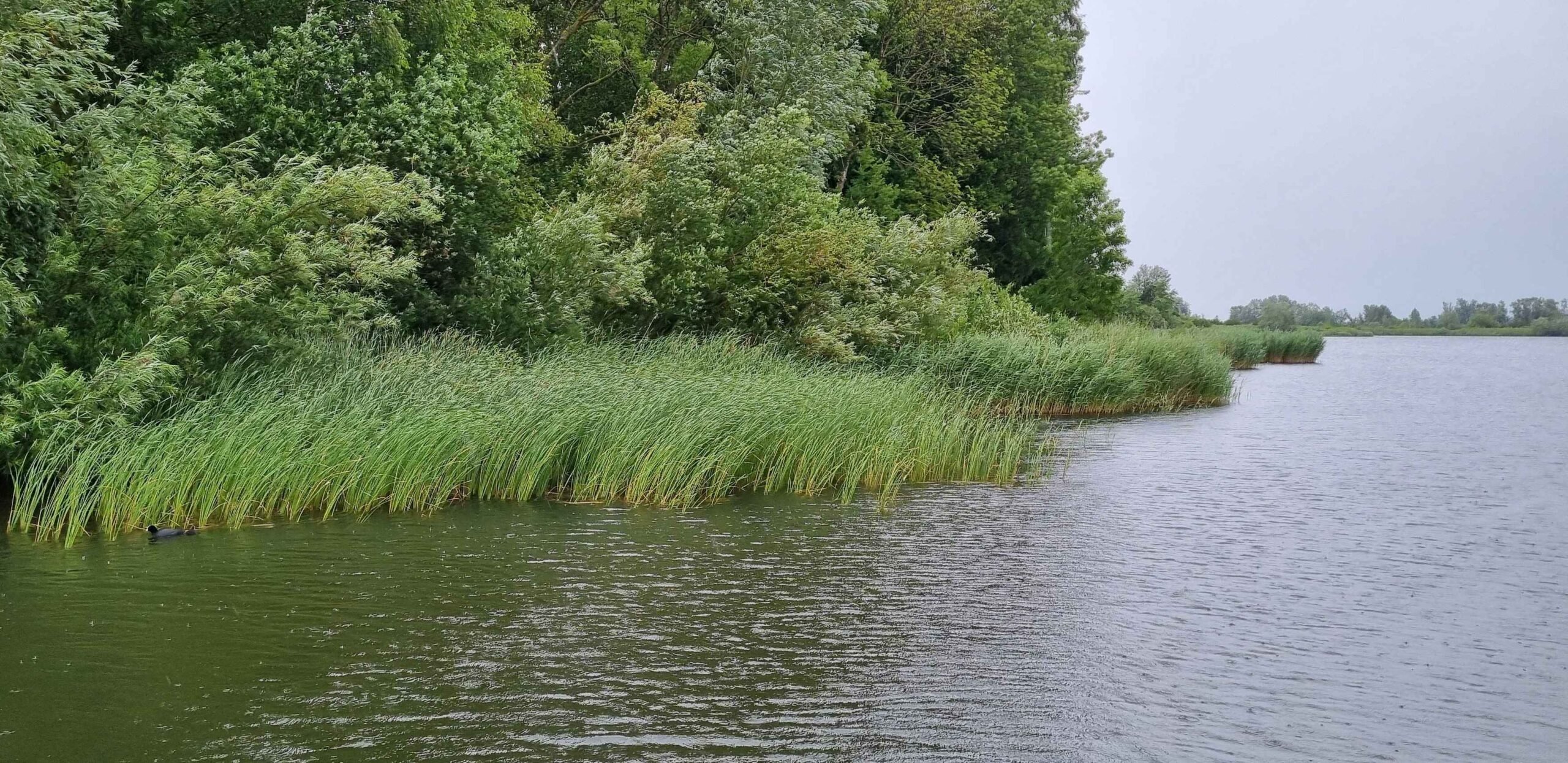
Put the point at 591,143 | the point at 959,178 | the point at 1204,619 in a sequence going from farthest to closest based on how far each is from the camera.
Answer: the point at 959,178, the point at 591,143, the point at 1204,619

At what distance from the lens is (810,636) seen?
8.73 metres

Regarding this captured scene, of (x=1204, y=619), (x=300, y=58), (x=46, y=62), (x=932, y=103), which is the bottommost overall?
(x=1204, y=619)

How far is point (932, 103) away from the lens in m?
46.5

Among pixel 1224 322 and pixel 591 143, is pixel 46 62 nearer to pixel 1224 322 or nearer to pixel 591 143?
pixel 591 143

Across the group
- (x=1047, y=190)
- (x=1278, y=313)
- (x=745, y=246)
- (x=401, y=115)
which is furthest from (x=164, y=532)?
(x=1278, y=313)

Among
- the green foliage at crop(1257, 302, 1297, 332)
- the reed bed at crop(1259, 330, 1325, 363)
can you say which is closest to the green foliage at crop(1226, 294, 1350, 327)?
the green foliage at crop(1257, 302, 1297, 332)

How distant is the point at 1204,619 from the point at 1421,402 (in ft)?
97.4

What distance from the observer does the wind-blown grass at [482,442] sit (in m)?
12.0

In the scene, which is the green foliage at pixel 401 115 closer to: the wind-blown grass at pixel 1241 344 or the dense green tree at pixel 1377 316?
the wind-blown grass at pixel 1241 344

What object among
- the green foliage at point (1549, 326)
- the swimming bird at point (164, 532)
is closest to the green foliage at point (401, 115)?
the swimming bird at point (164, 532)

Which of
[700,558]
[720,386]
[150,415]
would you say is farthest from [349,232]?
[700,558]

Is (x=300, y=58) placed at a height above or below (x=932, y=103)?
below

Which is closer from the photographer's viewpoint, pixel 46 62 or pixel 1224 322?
pixel 46 62

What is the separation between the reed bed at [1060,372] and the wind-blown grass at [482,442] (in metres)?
7.96
